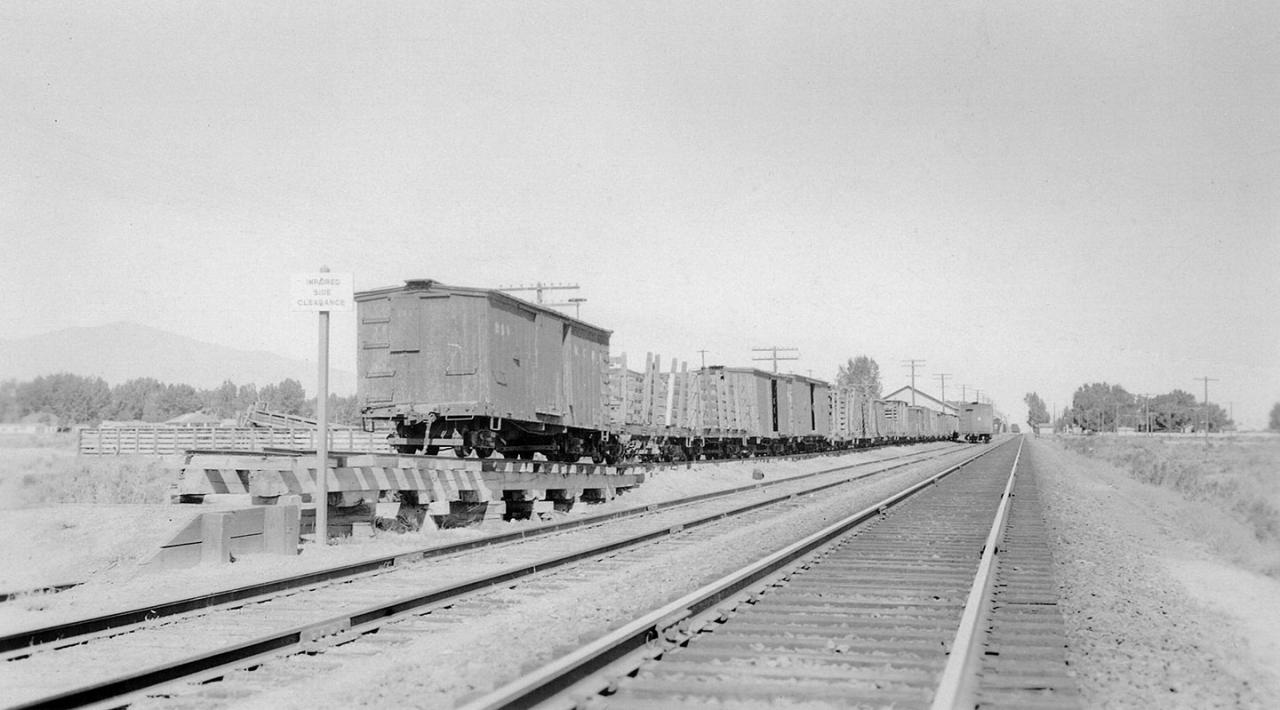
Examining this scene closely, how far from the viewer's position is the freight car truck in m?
96.6

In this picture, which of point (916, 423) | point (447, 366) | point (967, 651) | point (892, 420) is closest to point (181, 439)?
point (447, 366)

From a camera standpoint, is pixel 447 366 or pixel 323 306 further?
pixel 447 366

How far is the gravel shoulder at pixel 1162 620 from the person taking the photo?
5238 mm

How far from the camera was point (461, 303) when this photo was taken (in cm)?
1523

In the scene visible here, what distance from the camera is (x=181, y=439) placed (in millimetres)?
31797

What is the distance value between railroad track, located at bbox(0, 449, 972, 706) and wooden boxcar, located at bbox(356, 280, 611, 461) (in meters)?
5.50

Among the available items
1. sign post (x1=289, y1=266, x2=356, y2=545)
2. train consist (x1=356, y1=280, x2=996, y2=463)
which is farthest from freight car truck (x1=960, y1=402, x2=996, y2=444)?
sign post (x1=289, y1=266, x2=356, y2=545)

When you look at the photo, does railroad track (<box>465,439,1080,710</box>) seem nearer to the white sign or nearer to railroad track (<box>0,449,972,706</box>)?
railroad track (<box>0,449,972,706</box>)

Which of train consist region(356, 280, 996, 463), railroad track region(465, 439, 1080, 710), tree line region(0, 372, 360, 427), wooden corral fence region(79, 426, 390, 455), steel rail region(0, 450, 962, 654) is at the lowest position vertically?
railroad track region(465, 439, 1080, 710)

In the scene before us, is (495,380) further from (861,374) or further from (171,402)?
(861,374)

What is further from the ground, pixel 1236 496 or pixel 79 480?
pixel 79 480

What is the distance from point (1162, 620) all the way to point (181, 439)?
31.1 metres

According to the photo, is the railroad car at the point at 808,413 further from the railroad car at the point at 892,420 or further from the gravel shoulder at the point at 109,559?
the gravel shoulder at the point at 109,559

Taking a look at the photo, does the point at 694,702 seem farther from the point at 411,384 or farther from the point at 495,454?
the point at 495,454
